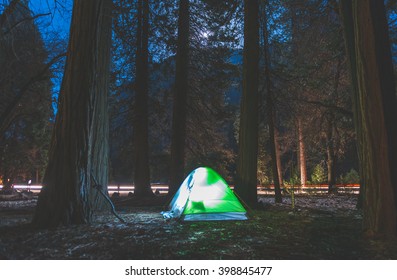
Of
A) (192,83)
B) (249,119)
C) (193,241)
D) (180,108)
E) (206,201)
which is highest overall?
(192,83)

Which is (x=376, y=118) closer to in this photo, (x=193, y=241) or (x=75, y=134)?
(x=193, y=241)

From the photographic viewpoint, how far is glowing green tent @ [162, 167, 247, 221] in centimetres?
747

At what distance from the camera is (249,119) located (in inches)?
410

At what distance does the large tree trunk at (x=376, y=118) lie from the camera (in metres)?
5.19

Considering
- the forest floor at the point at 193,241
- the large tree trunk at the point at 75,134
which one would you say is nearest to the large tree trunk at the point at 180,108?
the forest floor at the point at 193,241

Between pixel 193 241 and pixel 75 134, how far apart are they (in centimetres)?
322

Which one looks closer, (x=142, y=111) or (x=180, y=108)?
(x=180, y=108)

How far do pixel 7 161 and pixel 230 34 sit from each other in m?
17.4

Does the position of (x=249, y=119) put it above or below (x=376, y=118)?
above

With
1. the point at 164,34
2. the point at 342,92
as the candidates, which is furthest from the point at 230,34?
the point at 342,92

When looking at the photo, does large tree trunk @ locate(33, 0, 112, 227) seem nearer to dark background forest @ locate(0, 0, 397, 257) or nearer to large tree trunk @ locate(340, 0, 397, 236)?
dark background forest @ locate(0, 0, 397, 257)

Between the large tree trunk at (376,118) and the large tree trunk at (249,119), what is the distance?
4.74m

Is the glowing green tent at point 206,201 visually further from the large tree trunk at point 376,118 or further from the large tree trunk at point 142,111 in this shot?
the large tree trunk at point 142,111

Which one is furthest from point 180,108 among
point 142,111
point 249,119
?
point 249,119
